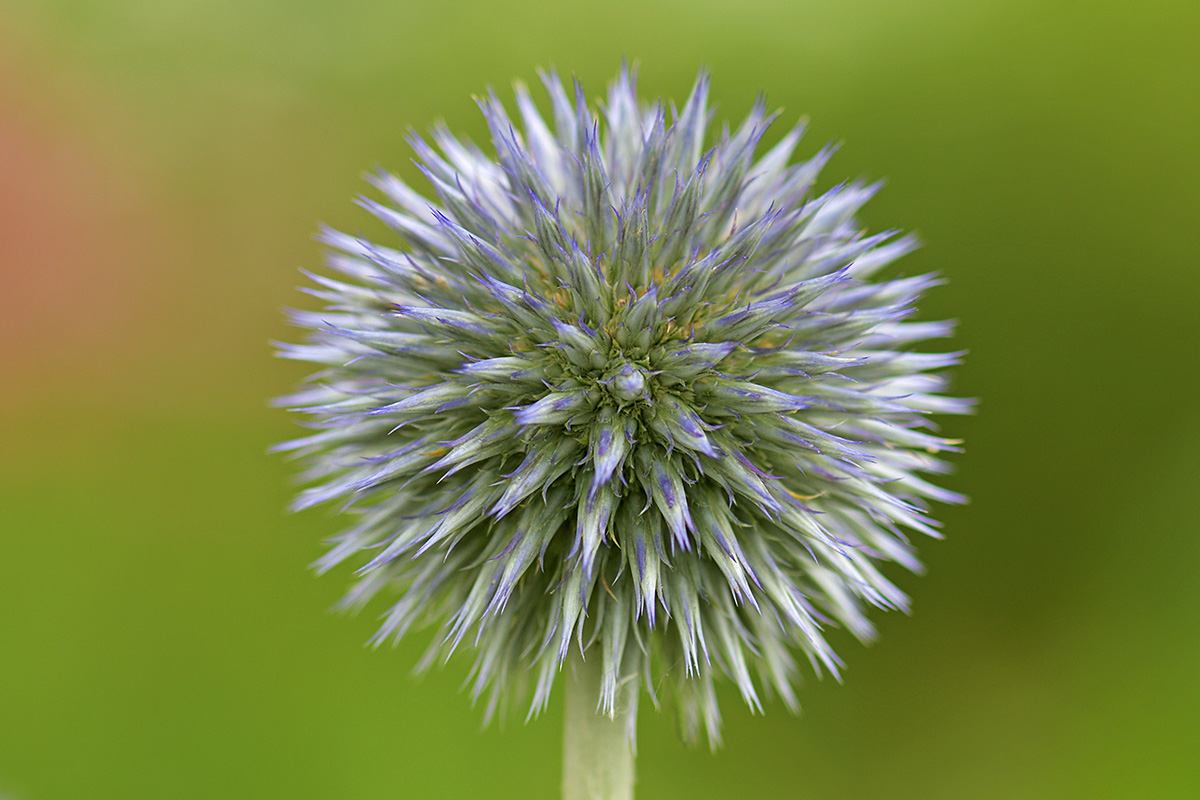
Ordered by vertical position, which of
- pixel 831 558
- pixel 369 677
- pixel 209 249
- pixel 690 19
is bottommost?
pixel 831 558

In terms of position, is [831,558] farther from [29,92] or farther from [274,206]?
[29,92]

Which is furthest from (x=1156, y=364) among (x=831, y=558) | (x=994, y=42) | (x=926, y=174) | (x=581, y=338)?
(x=581, y=338)

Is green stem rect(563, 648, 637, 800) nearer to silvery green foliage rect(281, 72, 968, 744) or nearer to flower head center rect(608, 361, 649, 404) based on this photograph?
silvery green foliage rect(281, 72, 968, 744)

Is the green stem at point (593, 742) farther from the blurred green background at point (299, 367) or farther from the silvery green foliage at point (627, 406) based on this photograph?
the blurred green background at point (299, 367)

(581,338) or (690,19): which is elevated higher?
(690,19)

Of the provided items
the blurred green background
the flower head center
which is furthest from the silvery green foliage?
the blurred green background

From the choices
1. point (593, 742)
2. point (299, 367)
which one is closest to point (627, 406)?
point (593, 742)
